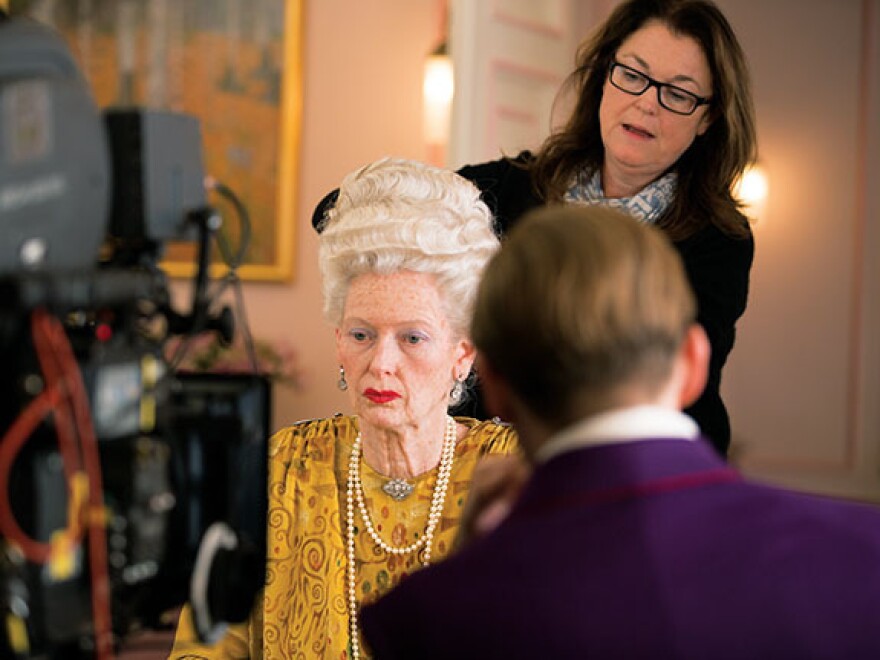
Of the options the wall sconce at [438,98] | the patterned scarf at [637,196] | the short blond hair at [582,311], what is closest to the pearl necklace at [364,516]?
the patterned scarf at [637,196]

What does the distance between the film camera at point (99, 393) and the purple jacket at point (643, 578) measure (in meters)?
0.20

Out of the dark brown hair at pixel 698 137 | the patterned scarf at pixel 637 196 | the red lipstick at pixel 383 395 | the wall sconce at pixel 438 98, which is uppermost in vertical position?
the wall sconce at pixel 438 98

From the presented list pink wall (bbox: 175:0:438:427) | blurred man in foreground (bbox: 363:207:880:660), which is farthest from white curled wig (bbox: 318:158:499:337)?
pink wall (bbox: 175:0:438:427)

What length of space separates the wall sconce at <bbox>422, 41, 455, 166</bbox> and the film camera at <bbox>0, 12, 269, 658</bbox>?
3856mm

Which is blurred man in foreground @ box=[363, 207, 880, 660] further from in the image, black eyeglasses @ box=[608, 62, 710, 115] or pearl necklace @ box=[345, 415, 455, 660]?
black eyeglasses @ box=[608, 62, 710, 115]

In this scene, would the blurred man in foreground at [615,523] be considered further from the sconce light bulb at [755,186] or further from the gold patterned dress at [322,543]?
the sconce light bulb at [755,186]

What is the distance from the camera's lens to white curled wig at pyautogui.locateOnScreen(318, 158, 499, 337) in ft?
6.08

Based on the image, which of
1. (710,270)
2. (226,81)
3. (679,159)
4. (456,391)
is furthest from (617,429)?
(226,81)

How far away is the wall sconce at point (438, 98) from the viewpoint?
4844mm

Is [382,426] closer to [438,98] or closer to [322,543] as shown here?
[322,543]

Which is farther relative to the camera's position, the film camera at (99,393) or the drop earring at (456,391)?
the drop earring at (456,391)

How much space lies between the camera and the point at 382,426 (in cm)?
186

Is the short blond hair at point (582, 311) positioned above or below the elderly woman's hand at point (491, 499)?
above

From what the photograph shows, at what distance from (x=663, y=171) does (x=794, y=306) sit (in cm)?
381
